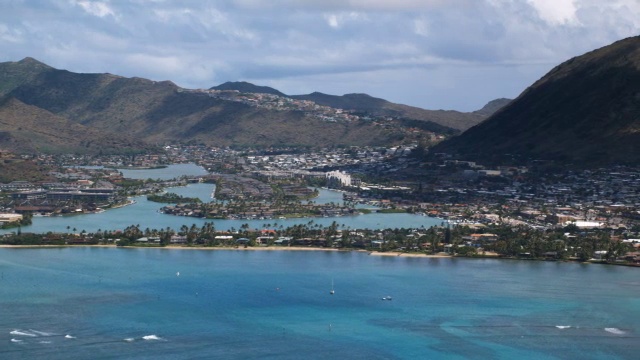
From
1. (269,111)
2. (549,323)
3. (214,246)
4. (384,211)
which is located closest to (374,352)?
(549,323)

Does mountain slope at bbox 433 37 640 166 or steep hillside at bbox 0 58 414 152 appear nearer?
mountain slope at bbox 433 37 640 166

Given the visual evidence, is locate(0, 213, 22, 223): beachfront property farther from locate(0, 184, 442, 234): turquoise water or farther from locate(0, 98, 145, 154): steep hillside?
locate(0, 98, 145, 154): steep hillside

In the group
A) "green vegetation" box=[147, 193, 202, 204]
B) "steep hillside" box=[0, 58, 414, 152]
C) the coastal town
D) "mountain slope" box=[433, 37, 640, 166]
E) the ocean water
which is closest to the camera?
the ocean water

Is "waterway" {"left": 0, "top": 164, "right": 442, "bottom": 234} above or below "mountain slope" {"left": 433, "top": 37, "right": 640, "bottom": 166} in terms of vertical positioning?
below

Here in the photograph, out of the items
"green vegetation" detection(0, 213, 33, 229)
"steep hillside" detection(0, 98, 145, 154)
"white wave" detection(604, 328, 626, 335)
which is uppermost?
"steep hillside" detection(0, 98, 145, 154)

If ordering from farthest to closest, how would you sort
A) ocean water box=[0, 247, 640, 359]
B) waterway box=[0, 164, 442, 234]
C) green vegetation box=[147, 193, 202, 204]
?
green vegetation box=[147, 193, 202, 204]
waterway box=[0, 164, 442, 234]
ocean water box=[0, 247, 640, 359]

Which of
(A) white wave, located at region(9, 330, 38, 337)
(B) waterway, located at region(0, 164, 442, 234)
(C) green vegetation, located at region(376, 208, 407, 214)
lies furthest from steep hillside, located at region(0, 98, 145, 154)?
(A) white wave, located at region(9, 330, 38, 337)

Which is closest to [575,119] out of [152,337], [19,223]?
[19,223]
